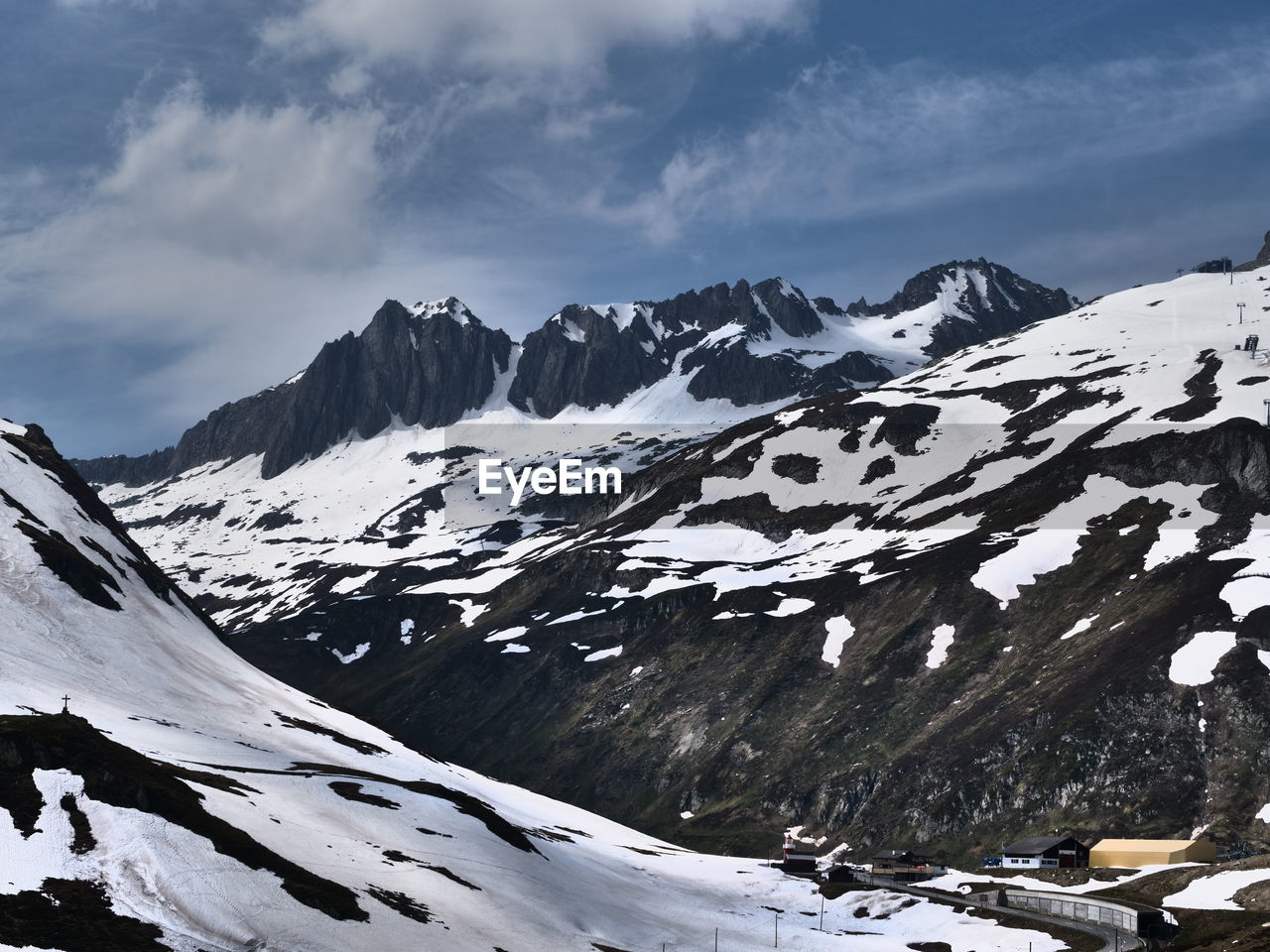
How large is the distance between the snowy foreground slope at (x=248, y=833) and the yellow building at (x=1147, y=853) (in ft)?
80.9

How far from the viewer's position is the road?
92.4 meters

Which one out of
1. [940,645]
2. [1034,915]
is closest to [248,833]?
[1034,915]

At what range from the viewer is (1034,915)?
10562cm

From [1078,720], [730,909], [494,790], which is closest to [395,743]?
[494,790]

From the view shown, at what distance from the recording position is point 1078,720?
156 meters

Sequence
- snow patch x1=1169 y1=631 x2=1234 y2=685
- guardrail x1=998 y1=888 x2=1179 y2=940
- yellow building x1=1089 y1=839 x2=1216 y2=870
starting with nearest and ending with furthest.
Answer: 1. guardrail x1=998 y1=888 x2=1179 y2=940
2. yellow building x1=1089 y1=839 x2=1216 y2=870
3. snow patch x1=1169 y1=631 x2=1234 y2=685

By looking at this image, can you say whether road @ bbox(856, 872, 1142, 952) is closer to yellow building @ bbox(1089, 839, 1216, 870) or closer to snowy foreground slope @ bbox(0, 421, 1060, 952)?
snowy foreground slope @ bbox(0, 421, 1060, 952)

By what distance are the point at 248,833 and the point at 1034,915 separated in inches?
2537

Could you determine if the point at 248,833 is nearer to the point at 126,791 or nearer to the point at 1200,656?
the point at 126,791

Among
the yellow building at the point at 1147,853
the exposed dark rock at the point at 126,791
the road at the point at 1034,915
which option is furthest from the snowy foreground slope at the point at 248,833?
the yellow building at the point at 1147,853

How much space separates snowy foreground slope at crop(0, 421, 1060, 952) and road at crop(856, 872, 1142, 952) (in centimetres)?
387

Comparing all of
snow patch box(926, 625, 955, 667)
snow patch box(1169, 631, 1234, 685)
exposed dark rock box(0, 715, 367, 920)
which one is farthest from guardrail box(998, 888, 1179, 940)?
snow patch box(926, 625, 955, 667)

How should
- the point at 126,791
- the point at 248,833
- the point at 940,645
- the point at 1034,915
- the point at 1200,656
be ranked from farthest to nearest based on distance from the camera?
the point at 940,645 → the point at 1200,656 → the point at 1034,915 → the point at 248,833 → the point at 126,791

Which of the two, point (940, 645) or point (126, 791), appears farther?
point (940, 645)
